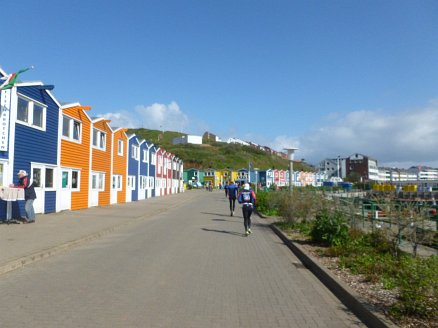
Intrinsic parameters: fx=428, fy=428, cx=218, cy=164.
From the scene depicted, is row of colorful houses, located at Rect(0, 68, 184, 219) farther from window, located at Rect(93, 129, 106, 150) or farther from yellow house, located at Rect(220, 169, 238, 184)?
yellow house, located at Rect(220, 169, 238, 184)

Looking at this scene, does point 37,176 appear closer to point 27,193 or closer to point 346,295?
point 27,193

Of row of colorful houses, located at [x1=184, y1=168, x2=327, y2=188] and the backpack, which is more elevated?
row of colorful houses, located at [x1=184, y1=168, x2=327, y2=188]

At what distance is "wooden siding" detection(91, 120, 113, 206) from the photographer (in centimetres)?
2641

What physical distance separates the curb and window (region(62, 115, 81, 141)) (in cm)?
1536

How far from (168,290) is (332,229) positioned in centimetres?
579

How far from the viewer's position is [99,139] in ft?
89.6

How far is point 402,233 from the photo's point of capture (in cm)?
885

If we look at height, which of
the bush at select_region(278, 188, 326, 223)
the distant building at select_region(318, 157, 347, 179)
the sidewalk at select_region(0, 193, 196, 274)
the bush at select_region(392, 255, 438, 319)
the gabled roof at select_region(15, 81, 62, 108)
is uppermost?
the distant building at select_region(318, 157, 347, 179)

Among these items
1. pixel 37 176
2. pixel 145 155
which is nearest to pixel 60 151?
pixel 37 176

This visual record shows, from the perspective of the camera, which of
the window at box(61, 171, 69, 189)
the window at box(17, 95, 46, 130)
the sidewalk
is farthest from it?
the window at box(61, 171, 69, 189)

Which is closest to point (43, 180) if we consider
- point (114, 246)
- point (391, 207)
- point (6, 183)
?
point (6, 183)

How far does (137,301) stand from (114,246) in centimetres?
589

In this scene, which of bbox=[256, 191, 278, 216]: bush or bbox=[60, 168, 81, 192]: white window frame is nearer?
bbox=[60, 168, 81, 192]: white window frame

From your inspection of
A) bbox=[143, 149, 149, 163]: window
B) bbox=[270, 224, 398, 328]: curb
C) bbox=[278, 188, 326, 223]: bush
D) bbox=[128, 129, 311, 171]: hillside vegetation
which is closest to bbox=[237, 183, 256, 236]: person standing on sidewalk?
bbox=[278, 188, 326, 223]: bush
